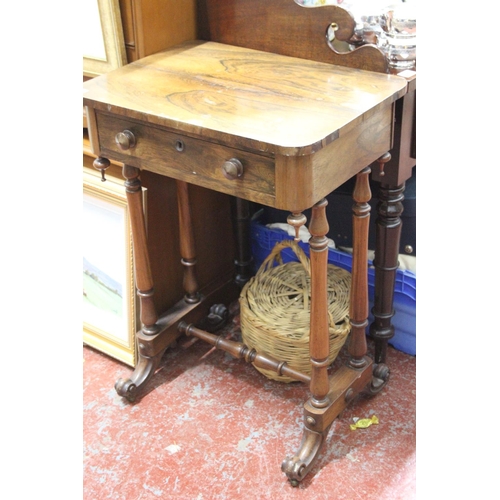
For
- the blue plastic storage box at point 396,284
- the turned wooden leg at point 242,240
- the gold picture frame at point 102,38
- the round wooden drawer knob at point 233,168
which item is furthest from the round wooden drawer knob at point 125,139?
the blue plastic storage box at point 396,284

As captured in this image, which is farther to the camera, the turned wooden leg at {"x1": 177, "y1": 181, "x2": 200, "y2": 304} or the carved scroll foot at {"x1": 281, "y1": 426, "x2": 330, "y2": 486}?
the turned wooden leg at {"x1": 177, "y1": 181, "x2": 200, "y2": 304}

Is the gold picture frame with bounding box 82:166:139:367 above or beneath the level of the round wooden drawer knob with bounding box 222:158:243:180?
beneath

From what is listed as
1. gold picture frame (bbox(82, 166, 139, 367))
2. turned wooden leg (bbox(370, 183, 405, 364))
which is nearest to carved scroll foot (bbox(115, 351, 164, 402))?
gold picture frame (bbox(82, 166, 139, 367))

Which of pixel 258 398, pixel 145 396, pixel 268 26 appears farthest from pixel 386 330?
pixel 268 26

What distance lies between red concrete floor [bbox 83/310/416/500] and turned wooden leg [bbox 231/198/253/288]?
1.16 ft

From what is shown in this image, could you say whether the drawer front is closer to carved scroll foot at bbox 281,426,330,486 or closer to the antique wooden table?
the antique wooden table

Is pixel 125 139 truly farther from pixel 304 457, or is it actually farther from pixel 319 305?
pixel 304 457

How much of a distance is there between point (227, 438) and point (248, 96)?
1043 millimetres

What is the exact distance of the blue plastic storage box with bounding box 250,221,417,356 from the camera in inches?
94.4

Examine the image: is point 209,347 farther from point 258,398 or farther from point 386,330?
point 386,330

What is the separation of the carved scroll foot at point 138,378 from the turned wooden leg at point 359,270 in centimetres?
67

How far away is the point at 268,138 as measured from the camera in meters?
1.64

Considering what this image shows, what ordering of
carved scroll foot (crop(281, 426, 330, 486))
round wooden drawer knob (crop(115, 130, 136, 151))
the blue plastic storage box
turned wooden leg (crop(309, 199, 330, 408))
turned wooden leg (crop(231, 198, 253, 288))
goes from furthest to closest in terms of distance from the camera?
turned wooden leg (crop(231, 198, 253, 288)) < the blue plastic storage box < carved scroll foot (crop(281, 426, 330, 486)) < round wooden drawer knob (crop(115, 130, 136, 151)) < turned wooden leg (crop(309, 199, 330, 408))

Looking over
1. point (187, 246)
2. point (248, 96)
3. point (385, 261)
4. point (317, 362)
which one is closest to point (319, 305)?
point (317, 362)
